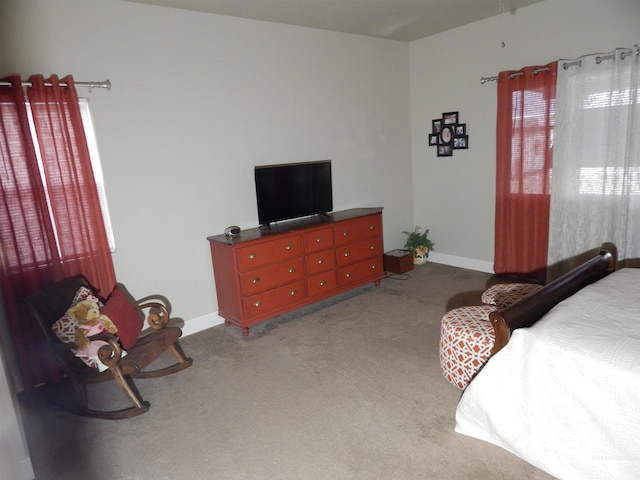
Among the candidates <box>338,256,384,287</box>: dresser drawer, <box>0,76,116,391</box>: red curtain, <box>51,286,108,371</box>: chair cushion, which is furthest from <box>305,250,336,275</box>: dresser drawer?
<box>51,286,108,371</box>: chair cushion

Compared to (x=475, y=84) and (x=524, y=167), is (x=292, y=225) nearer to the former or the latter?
(x=524, y=167)

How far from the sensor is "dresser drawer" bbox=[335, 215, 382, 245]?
432 centimetres

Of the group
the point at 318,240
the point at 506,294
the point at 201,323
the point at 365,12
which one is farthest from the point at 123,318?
the point at 365,12

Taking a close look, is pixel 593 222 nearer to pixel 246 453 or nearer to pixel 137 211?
pixel 246 453

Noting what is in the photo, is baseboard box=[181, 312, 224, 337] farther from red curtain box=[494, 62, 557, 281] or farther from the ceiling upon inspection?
red curtain box=[494, 62, 557, 281]

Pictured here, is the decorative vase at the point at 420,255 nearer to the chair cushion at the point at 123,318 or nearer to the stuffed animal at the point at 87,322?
the chair cushion at the point at 123,318

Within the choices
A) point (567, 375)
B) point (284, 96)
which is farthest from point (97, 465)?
point (284, 96)

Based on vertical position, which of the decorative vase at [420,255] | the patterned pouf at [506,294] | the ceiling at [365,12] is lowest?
the decorative vase at [420,255]

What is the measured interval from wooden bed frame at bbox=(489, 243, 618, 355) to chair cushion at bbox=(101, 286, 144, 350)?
7.46ft

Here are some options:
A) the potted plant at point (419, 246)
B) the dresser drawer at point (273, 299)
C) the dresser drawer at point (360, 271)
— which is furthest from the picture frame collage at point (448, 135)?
the dresser drawer at point (273, 299)

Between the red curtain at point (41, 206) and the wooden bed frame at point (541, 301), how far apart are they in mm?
2772

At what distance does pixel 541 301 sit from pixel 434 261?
10.4 ft

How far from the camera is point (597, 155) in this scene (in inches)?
150

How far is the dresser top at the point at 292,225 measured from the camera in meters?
3.74
